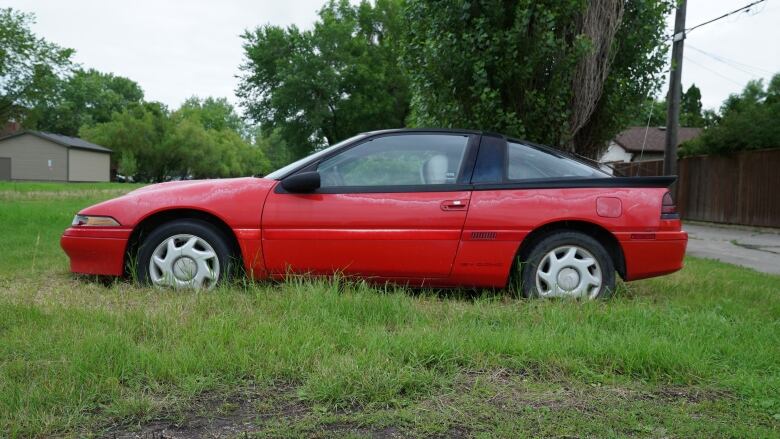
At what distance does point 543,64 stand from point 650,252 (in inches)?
144

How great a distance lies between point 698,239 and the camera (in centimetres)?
1371

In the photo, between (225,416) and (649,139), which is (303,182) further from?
(649,139)

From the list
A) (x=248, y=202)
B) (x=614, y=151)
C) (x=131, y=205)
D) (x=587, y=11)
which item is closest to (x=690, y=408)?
(x=248, y=202)

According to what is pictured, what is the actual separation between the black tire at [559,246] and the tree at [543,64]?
3272mm

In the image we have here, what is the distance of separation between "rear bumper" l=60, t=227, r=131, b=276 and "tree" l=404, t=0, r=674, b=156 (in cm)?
464

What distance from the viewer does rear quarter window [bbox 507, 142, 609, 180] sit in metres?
4.65

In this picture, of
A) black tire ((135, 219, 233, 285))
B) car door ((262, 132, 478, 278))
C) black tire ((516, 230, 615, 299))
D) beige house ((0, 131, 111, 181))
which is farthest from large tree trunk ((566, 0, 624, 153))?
beige house ((0, 131, 111, 181))

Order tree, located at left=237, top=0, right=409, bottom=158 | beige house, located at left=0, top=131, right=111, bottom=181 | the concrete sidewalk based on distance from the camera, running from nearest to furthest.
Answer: the concrete sidewalk → tree, located at left=237, top=0, right=409, bottom=158 → beige house, located at left=0, top=131, right=111, bottom=181

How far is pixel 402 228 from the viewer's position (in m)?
4.41

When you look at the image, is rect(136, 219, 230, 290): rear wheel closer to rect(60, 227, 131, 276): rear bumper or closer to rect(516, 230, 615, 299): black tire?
rect(60, 227, 131, 276): rear bumper

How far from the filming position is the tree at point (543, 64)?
23.9 ft

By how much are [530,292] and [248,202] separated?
221 cm

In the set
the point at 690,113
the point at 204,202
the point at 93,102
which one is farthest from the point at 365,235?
the point at 93,102

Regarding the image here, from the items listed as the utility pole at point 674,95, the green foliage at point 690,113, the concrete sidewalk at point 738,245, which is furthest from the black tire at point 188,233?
the green foliage at point 690,113
